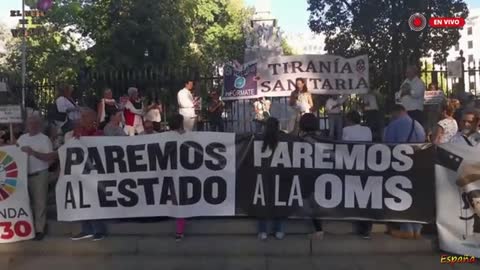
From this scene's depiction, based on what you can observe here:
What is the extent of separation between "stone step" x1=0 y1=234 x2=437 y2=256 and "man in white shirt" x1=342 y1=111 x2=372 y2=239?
135mm

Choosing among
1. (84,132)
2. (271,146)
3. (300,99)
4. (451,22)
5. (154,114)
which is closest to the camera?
(271,146)

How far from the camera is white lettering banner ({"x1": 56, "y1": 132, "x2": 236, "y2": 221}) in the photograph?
849 centimetres

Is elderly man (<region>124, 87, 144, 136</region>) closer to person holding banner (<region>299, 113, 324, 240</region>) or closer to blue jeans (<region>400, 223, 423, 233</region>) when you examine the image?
person holding banner (<region>299, 113, 324, 240</region>)

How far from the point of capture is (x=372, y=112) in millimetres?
12828

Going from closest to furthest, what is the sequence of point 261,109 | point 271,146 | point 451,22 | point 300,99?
point 271,146
point 300,99
point 261,109
point 451,22

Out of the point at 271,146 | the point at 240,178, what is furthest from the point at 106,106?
the point at 271,146

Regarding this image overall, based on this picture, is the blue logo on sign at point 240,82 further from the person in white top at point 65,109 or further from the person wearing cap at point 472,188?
the person wearing cap at point 472,188

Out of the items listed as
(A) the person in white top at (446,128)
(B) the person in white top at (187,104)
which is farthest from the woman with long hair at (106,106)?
(A) the person in white top at (446,128)

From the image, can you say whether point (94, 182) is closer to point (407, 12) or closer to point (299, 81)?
point (299, 81)

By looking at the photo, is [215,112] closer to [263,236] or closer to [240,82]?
[240,82]

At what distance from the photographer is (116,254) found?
27.3 ft

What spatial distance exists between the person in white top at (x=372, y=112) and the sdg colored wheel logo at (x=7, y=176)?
6568 mm

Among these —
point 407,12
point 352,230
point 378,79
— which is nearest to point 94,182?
point 352,230

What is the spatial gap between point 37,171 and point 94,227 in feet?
3.44
